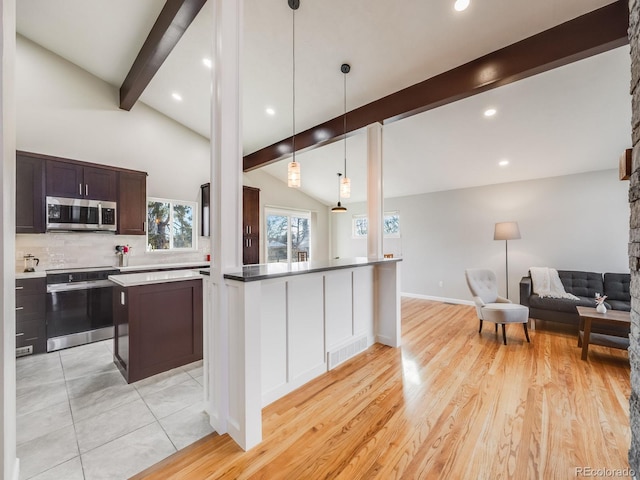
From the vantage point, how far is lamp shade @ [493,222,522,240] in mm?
4430

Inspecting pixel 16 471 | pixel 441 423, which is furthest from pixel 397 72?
pixel 16 471

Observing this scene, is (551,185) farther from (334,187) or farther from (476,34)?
(334,187)

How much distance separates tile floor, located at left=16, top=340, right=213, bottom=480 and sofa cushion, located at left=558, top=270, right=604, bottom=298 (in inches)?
206

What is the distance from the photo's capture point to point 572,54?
2217 millimetres

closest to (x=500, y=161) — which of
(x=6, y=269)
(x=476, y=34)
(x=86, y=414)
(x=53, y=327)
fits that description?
(x=476, y=34)

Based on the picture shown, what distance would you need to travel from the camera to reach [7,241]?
3.82ft

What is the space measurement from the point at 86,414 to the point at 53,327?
1.95 m

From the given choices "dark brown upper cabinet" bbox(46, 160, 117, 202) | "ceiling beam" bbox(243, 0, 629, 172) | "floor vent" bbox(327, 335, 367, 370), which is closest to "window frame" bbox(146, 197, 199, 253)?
"dark brown upper cabinet" bbox(46, 160, 117, 202)

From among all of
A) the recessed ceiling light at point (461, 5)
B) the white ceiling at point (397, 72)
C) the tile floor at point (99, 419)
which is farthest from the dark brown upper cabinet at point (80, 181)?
the recessed ceiling light at point (461, 5)

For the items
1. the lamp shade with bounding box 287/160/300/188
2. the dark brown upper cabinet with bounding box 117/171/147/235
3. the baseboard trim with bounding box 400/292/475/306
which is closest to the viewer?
the lamp shade with bounding box 287/160/300/188

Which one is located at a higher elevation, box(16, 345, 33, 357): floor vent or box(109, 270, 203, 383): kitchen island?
box(109, 270, 203, 383): kitchen island

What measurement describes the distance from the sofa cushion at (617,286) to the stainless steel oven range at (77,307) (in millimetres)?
7019

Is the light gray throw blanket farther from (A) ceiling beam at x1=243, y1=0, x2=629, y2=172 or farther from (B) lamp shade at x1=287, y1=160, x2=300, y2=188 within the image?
(B) lamp shade at x1=287, y1=160, x2=300, y2=188

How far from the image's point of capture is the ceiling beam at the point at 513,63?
2.09 m
